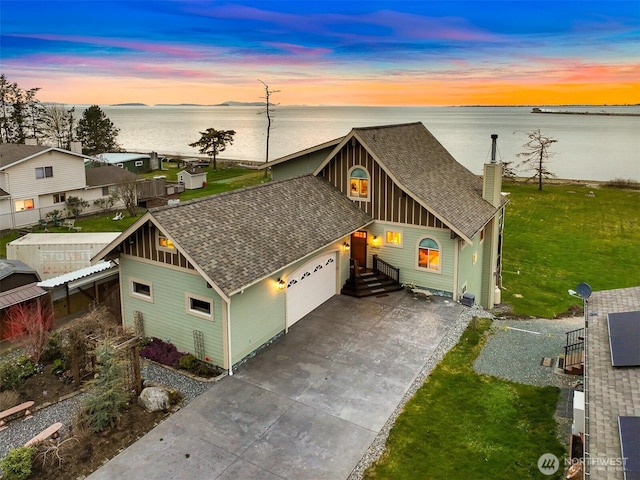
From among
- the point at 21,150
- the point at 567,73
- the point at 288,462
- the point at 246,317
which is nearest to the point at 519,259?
the point at 246,317

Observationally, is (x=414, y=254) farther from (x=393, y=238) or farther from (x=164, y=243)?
(x=164, y=243)

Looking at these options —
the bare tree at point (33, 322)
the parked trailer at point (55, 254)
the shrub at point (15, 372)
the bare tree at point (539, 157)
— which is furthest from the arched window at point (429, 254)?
the bare tree at point (539, 157)

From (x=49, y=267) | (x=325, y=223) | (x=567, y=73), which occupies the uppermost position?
(x=567, y=73)

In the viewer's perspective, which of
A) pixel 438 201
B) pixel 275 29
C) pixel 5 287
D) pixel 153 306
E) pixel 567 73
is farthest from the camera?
pixel 567 73

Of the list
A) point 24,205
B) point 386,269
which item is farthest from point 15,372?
point 24,205

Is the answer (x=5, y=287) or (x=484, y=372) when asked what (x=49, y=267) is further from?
(x=484, y=372)

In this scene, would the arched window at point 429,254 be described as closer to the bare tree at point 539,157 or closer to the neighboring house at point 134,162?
the neighboring house at point 134,162
